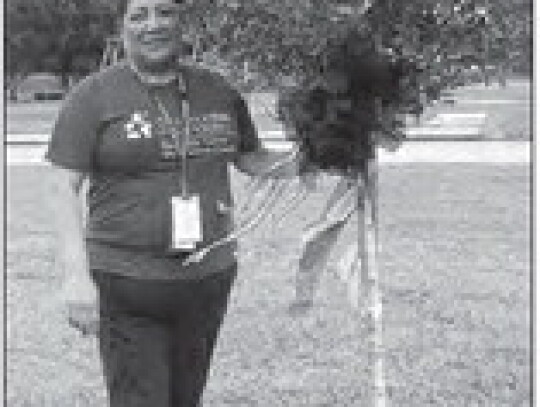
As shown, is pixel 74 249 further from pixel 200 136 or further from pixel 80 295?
pixel 200 136

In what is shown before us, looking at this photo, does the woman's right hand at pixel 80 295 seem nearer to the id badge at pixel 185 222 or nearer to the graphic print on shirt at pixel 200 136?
the id badge at pixel 185 222

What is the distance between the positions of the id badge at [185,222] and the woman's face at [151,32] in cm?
37

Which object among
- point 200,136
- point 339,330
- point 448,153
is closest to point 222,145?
point 200,136

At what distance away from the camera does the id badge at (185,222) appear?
11.4 feet

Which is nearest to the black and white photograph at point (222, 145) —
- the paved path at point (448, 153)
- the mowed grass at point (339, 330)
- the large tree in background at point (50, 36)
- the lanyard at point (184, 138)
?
the lanyard at point (184, 138)

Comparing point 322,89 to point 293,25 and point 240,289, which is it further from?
point 240,289

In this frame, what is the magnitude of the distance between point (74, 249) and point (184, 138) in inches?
16.4

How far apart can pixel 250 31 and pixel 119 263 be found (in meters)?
0.72

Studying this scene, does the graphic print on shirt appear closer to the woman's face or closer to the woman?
the woman

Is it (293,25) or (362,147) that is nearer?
(293,25)

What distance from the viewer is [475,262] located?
8836mm

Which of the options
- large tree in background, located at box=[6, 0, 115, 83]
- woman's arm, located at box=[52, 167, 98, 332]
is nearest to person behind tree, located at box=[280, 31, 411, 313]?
woman's arm, located at box=[52, 167, 98, 332]

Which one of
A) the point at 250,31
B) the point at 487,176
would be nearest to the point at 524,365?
the point at 250,31

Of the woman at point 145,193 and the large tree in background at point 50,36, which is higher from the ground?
the large tree in background at point 50,36
